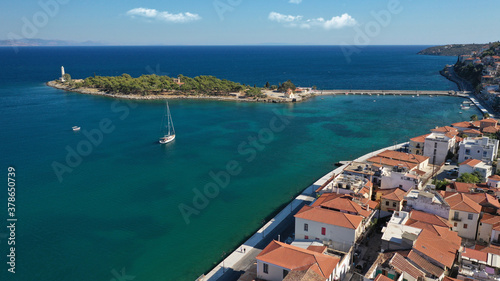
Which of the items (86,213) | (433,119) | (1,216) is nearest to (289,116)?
(433,119)

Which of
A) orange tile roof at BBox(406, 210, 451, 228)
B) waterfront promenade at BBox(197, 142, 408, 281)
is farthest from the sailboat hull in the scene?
orange tile roof at BBox(406, 210, 451, 228)

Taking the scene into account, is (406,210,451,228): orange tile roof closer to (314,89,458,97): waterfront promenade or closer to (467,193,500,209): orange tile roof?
(467,193,500,209): orange tile roof

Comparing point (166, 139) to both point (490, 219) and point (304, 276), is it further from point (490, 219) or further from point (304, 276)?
point (490, 219)

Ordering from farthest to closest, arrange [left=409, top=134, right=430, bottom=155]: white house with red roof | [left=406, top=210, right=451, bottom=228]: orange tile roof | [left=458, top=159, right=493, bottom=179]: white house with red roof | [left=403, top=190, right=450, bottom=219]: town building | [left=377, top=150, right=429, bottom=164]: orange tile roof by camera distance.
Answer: [left=409, top=134, right=430, bottom=155]: white house with red roof < [left=377, top=150, right=429, bottom=164]: orange tile roof < [left=458, top=159, right=493, bottom=179]: white house with red roof < [left=403, top=190, right=450, bottom=219]: town building < [left=406, top=210, right=451, bottom=228]: orange tile roof

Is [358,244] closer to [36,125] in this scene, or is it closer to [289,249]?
[289,249]

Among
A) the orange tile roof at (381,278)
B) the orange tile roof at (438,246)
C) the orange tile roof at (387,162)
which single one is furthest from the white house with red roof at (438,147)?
the orange tile roof at (381,278)

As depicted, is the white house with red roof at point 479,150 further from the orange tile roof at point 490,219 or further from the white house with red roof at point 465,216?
the white house with red roof at point 465,216
